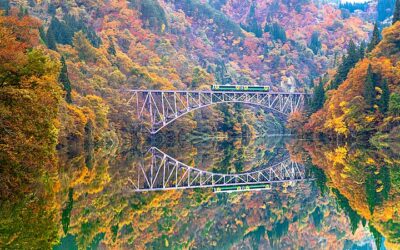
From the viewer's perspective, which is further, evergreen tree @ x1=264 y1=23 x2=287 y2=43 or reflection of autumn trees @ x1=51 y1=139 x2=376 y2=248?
evergreen tree @ x1=264 y1=23 x2=287 y2=43

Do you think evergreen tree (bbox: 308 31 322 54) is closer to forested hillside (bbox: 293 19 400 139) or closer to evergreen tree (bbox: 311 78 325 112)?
evergreen tree (bbox: 311 78 325 112)

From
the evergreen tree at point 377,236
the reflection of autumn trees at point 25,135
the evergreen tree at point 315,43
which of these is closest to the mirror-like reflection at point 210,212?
the evergreen tree at point 377,236

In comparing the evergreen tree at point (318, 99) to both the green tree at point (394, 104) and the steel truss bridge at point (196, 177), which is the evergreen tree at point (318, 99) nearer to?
the green tree at point (394, 104)

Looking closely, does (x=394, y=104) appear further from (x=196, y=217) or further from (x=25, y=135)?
(x=25, y=135)

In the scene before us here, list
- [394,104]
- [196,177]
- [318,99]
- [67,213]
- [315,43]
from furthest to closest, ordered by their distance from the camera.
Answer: [315,43] < [318,99] < [394,104] < [196,177] < [67,213]

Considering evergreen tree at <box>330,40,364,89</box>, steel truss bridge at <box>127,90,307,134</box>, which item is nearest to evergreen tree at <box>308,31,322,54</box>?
steel truss bridge at <box>127,90,307,134</box>

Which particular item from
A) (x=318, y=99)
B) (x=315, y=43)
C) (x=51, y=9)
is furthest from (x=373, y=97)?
(x=315, y=43)
